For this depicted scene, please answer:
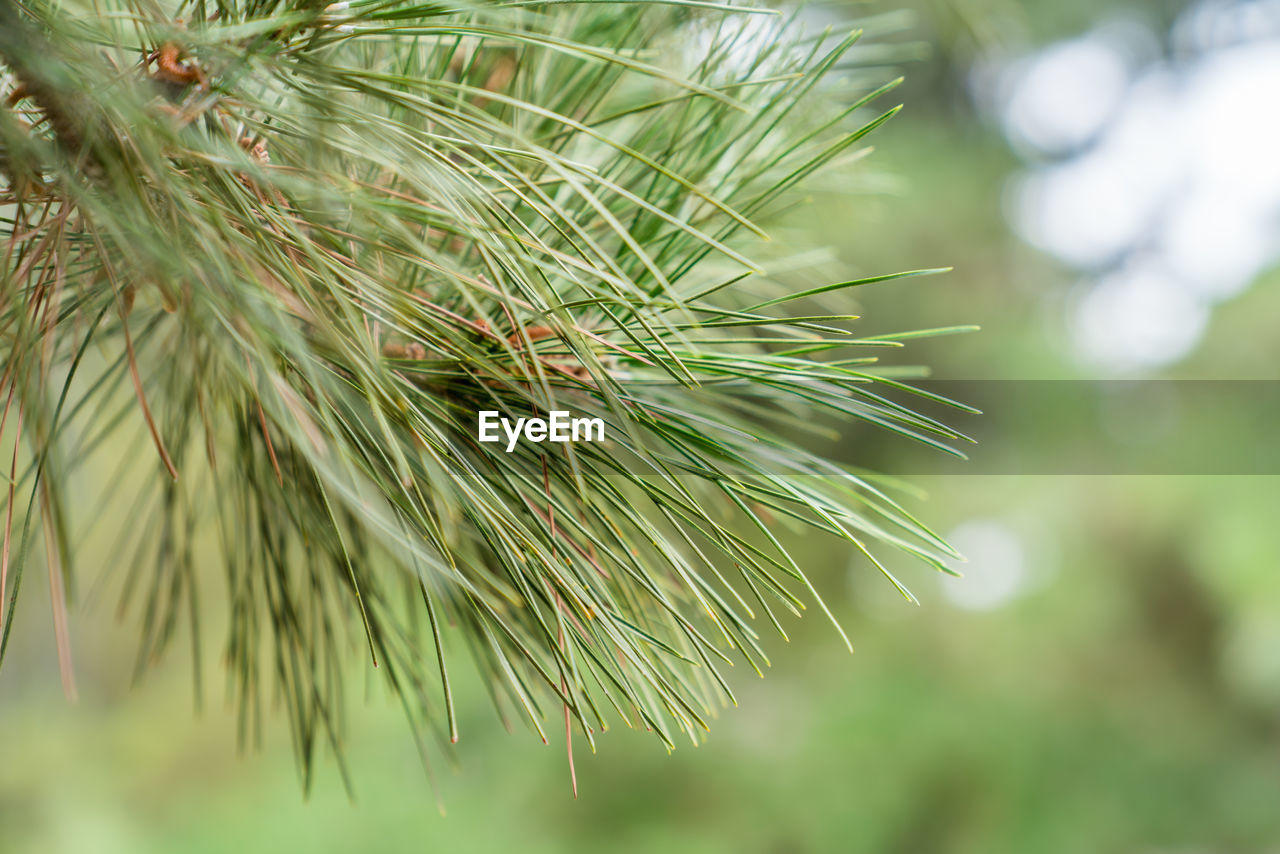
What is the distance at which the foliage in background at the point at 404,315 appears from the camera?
177mm

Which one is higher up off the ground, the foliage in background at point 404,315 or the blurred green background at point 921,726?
the foliage in background at point 404,315

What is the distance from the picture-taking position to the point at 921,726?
150 centimetres

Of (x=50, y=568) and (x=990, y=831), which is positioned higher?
(x=50, y=568)

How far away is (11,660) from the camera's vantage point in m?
1.72

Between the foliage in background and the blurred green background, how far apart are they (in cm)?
118

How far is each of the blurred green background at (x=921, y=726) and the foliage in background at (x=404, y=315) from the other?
118 centimetres

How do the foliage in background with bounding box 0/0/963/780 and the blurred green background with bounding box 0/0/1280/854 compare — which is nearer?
the foliage in background with bounding box 0/0/963/780

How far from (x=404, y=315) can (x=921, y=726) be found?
1.52 metres

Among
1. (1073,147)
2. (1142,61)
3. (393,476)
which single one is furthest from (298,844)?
(1142,61)

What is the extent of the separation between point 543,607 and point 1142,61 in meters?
2.36

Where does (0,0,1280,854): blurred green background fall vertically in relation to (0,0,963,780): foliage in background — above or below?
below

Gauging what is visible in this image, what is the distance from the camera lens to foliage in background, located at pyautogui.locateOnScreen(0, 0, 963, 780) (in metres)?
0.18

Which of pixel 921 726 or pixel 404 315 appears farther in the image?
pixel 921 726

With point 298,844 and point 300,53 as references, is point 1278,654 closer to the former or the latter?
point 300,53
